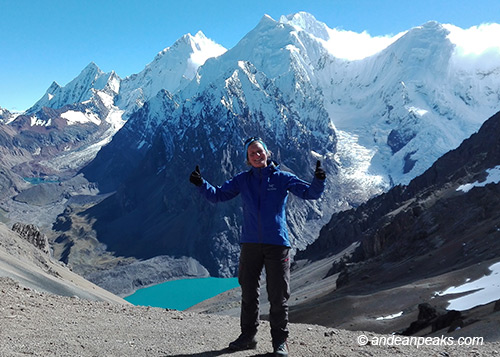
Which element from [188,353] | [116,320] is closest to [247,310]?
[188,353]

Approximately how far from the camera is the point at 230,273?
186375 millimetres

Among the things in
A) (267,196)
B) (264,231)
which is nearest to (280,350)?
(264,231)

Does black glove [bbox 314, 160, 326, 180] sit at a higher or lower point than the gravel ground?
higher

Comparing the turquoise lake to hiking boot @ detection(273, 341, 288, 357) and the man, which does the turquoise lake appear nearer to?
the man

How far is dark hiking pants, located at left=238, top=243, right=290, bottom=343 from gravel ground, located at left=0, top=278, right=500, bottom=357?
585mm

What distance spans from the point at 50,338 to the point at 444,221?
58.4 meters

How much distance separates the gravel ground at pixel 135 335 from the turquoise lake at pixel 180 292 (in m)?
126

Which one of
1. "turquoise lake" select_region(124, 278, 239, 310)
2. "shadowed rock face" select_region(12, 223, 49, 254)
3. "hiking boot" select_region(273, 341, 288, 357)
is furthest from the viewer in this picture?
"turquoise lake" select_region(124, 278, 239, 310)

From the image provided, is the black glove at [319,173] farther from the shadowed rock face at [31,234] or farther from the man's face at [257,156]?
the shadowed rock face at [31,234]

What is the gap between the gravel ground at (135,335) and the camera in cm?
953

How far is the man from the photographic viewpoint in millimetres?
9953
